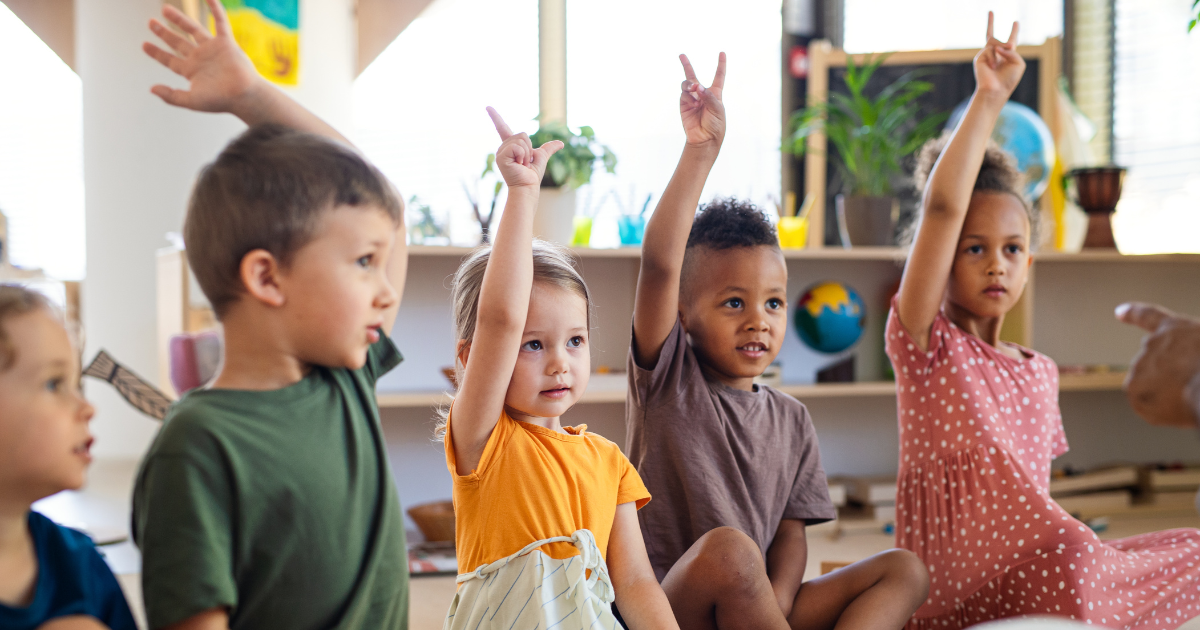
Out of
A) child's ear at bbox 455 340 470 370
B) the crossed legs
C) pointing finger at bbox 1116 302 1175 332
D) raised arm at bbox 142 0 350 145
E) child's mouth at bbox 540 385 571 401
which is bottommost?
the crossed legs

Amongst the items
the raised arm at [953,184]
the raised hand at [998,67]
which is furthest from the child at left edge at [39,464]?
the raised hand at [998,67]

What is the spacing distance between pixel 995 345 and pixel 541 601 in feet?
3.03

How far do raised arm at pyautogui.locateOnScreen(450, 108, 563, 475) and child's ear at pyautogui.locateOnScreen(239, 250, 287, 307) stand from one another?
22 cm

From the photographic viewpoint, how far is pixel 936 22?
337 centimetres

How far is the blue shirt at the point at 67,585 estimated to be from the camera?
68 cm

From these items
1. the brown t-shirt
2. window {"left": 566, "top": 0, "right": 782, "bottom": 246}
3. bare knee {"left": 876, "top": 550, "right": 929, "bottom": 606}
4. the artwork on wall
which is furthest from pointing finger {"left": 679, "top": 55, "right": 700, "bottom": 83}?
the artwork on wall

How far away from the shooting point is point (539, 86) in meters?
3.60

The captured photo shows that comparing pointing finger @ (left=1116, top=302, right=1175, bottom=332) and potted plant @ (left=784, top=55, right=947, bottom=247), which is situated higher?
potted plant @ (left=784, top=55, right=947, bottom=247)

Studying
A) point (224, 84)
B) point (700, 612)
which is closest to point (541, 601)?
point (700, 612)

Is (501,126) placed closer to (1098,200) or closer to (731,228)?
(731,228)

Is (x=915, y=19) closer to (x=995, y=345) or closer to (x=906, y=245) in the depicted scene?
(x=906, y=245)

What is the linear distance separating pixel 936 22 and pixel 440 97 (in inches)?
76.8

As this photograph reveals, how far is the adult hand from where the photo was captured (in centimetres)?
81

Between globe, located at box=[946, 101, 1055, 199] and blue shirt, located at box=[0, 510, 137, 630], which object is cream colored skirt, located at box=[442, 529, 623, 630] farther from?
globe, located at box=[946, 101, 1055, 199]
